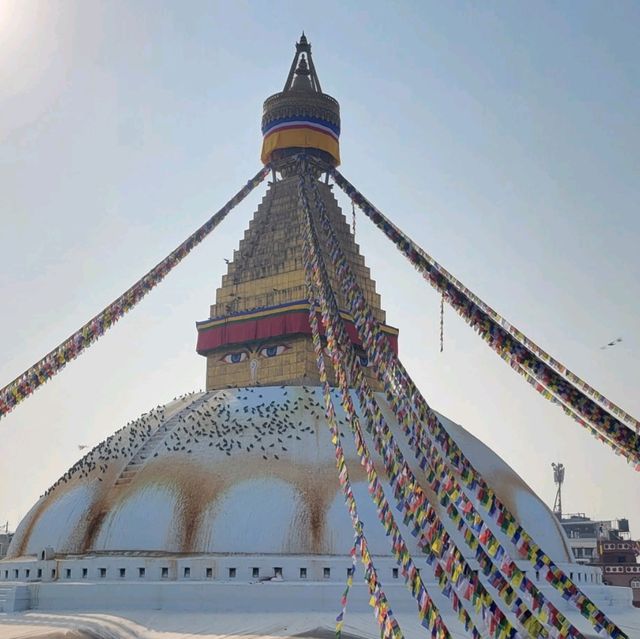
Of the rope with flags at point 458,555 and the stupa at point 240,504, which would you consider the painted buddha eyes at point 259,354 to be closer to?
the stupa at point 240,504

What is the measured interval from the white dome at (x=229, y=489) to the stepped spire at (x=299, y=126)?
8014mm

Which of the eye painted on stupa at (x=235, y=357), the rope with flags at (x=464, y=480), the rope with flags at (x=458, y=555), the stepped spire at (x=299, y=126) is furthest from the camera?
the stepped spire at (x=299, y=126)

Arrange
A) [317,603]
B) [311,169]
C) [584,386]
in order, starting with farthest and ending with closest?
1. [311,169]
2. [317,603]
3. [584,386]

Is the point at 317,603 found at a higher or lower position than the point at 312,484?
lower

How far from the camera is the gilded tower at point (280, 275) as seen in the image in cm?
2441

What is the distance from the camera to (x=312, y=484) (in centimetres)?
1934

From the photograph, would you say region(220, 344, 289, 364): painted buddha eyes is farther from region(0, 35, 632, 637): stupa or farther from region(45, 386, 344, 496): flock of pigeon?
region(45, 386, 344, 496): flock of pigeon

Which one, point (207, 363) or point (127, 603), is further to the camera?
point (207, 363)

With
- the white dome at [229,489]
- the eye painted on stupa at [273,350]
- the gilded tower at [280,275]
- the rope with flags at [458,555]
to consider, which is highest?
the gilded tower at [280,275]

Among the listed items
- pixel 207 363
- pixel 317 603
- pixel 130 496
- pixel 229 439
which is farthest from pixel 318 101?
pixel 317 603

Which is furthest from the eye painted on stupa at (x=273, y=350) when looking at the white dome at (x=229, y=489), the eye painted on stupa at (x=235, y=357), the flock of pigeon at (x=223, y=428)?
the white dome at (x=229, y=489)

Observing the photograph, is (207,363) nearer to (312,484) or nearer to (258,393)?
(258,393)

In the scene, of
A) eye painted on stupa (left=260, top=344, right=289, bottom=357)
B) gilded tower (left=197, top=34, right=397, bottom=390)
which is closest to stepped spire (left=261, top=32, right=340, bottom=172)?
gilded tower (left=197, top=34, right=397, bottom=390)

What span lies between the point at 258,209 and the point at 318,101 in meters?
3.73
